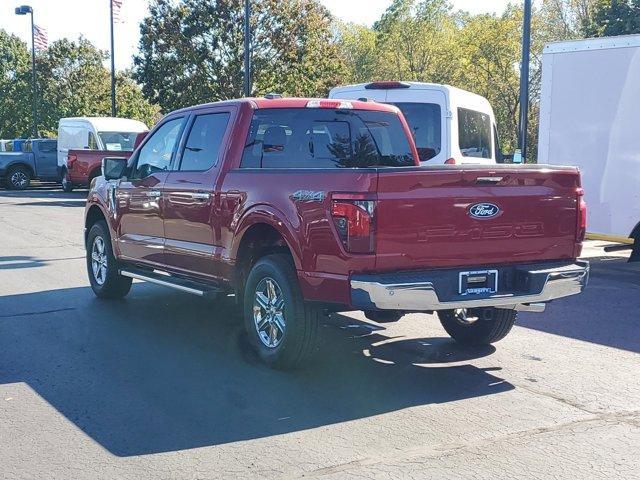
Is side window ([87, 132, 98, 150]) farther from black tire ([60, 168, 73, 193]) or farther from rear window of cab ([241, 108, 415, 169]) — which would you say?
rear window of cab ([241, 108, 415, 169])

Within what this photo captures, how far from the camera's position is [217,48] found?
3212 cm

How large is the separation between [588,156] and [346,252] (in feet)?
24.2

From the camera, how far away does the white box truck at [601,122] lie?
10.7 meters

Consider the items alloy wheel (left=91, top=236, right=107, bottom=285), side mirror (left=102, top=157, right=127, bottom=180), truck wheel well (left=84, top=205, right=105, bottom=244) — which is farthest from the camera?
truck wheel well (left=84, top=205, right=105, bottom=244)

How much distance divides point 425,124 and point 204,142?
15.9ft

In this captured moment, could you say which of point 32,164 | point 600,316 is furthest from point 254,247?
point 32,164

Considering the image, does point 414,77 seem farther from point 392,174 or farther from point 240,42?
point 392,174

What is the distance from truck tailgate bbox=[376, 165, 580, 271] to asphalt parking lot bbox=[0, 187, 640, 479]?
0.94 metres

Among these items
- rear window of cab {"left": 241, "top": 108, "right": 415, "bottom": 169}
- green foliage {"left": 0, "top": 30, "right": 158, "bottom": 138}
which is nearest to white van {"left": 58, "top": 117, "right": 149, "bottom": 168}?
rear window of cab {"left": 241, "top": 108, "right": 415, "bottom": 169}

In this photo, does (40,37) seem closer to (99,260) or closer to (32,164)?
(32,164)

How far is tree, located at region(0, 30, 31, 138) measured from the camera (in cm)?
5422

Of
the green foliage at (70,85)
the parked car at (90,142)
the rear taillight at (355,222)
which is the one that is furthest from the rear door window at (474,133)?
the green foliage at (70,85)

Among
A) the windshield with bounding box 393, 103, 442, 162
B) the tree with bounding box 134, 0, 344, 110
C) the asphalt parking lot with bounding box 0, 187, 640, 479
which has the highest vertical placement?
the tree with bounding box 134, 0, 344, 110

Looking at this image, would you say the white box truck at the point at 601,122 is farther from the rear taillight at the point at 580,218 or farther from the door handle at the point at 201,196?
the door handle at the point at 201,196
